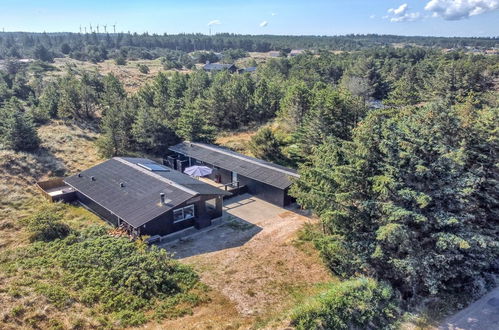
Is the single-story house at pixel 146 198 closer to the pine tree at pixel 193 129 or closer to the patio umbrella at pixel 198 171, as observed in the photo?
the patio umbrella at pixel 198 171

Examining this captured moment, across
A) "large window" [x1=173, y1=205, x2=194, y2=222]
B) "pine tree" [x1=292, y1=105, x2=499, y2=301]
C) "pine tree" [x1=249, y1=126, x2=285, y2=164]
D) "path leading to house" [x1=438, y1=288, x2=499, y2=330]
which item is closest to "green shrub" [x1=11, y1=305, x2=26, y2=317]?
"large window" [x1=173, y1=205, x2=194, y2=222]

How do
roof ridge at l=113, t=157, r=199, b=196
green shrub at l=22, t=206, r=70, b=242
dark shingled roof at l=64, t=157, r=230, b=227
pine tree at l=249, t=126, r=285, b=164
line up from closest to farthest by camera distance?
green shrub at l=22, t=206, r=70, b=242
dark shingled roof at l=64, t=157, r=230, b=227
roof ridge at l=113, t=157, r=199, b=196
pine tree at l=249, t=126, r=285, b=164

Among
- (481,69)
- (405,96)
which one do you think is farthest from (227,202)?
(481,69)

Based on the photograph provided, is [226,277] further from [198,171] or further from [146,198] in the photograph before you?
[198,171]

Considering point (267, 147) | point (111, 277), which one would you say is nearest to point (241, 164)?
point (267, 147)

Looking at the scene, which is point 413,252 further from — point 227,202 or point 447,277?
point 227,202

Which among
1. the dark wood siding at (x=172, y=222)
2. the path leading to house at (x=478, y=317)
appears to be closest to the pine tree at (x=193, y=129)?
the dark wood siding at (x=172, y=222)

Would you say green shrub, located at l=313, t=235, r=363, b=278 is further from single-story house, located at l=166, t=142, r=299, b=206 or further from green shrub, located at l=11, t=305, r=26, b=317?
green shrub, located at l=11, t=305, r=26, b=317
